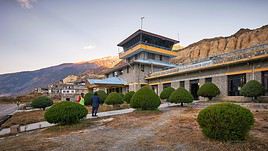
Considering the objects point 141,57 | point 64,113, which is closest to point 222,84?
point 141,57

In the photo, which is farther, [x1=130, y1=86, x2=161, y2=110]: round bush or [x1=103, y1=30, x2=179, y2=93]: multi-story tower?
[x1=103, y1=30, x2=179, y2=93]: multi-story tower

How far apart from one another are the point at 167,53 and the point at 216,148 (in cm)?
3261

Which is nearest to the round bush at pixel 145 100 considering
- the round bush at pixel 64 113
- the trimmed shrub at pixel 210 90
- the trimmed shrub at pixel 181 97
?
the trimmed shrub at pixel 181 97

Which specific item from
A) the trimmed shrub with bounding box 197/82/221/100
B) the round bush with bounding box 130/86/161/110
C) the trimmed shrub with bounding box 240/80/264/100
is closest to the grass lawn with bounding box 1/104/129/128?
the round bush with bounding box 130/86/161/110

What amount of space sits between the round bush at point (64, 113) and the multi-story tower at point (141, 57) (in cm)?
1984

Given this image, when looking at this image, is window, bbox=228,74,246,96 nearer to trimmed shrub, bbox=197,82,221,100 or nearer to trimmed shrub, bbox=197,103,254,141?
trimmed shrub, bbox=197,82,221,100

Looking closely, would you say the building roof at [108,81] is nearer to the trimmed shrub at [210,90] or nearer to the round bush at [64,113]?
the trimmed shrub at [210,90]

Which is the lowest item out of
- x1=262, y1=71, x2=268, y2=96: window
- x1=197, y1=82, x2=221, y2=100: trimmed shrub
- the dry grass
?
the dry grass

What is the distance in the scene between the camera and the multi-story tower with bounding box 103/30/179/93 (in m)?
30.1

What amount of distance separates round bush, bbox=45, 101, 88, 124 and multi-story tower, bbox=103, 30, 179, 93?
1984 cm

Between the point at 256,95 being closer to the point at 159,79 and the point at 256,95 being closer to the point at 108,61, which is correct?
the point at 159,79

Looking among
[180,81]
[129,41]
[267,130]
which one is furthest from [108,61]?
[267,130]

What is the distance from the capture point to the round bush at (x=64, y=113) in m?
9.03

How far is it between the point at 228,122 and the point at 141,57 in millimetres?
28481
